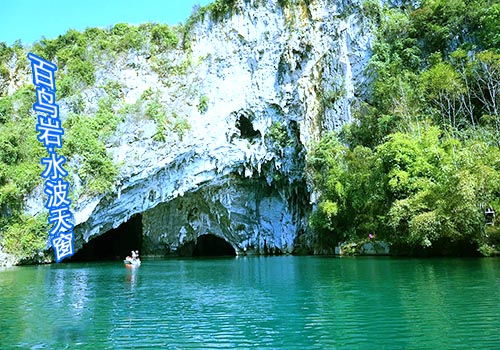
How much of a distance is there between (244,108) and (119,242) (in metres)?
17.9

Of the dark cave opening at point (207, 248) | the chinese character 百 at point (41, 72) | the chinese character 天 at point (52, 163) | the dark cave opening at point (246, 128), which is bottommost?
the dark cave opening at point (207, 248)

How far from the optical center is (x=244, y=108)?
31.4 metres

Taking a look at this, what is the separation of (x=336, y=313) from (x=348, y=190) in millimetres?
18396

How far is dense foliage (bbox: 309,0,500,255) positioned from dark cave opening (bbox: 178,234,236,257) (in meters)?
12.9

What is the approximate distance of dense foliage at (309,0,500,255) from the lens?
19.1 m

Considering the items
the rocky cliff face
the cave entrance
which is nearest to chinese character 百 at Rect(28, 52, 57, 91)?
the rocky cliff face

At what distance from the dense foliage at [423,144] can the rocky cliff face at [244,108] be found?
2.24 meters

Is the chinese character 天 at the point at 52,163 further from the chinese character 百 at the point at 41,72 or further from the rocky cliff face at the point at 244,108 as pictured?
the rocky cliff face at the point at 244,108

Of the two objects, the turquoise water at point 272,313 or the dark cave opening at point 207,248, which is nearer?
the turquoise water at point 272,313

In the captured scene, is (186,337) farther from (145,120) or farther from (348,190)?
(145,120)

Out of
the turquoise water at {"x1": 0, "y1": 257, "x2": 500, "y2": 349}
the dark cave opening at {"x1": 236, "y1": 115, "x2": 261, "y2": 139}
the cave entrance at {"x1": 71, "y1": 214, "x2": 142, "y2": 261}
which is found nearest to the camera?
the turquoise water at {"x1": 0, "y1": 257, "x2": 500, "y2": 349}

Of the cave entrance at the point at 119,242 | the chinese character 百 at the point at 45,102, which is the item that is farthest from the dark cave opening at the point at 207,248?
the chinese character 百 at the point at 45,102

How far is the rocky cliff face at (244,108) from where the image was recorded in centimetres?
2964

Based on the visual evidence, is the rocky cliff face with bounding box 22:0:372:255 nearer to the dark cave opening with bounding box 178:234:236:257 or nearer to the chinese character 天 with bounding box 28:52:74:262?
the dark cave opening with bounding box 178:234:236:257
